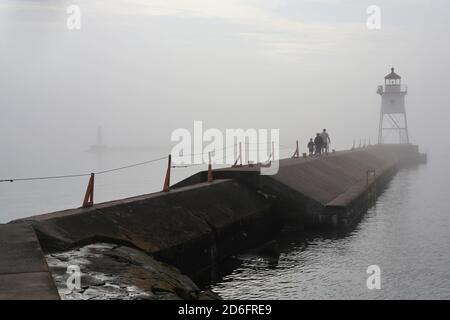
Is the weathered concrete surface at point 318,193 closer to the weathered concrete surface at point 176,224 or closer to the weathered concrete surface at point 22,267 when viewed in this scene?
the weathered concrete surface at point 176,224

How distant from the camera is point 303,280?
1259cm

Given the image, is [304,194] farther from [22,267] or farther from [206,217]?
[22,267]

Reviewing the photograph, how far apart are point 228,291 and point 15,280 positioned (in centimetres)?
585

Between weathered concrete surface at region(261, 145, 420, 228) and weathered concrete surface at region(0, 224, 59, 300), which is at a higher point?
weathered concrete surface at region(0, 224, 59, 300)

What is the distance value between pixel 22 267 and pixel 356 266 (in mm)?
9145

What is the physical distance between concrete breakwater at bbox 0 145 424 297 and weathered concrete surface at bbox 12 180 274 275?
2 cm

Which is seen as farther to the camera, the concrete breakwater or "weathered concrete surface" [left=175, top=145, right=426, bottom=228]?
"weathered concrete surface" [left=175, top=145, right=426, bottom=228]

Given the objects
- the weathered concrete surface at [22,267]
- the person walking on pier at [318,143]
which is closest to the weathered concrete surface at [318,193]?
the person walking on pier at [318,143]

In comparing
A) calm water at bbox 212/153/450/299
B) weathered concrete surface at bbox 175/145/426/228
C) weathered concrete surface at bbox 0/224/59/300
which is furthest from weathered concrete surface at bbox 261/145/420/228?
weathered concrete surface at bbox 0/224/59/300

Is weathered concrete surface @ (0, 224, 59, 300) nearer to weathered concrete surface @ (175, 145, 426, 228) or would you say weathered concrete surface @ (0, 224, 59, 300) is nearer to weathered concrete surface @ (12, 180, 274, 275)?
weathered concrete surface @ (12, 180, 274, 275)

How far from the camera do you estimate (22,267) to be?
7652 mm

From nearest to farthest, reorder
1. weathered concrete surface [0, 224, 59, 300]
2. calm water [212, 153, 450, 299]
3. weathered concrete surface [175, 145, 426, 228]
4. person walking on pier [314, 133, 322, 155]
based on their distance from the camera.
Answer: weathered concrete surface [0, 224, 59, 300]
calm water [212, 153, 450, 299]
weathered concrete surface [175, 145, 426, 228]
person walking on pier [314, 133, 322, 155]

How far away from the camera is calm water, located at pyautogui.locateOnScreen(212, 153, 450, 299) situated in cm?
1173

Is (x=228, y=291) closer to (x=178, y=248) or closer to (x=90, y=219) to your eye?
(x=178, y=248)
